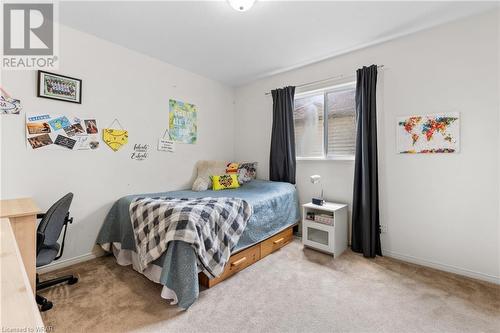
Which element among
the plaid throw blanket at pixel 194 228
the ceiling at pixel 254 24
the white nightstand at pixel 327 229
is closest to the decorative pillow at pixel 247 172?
the white nightstand at pixel 327 229

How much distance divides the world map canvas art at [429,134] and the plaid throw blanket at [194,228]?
1.98 metres

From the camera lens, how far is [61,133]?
2.35m

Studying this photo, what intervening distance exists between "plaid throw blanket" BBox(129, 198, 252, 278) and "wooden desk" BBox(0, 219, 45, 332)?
101 centimetres

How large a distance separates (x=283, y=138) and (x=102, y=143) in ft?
7.77

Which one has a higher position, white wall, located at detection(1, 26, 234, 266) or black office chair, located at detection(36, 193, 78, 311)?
white wall, located at detection(1, 26, 234, 266)

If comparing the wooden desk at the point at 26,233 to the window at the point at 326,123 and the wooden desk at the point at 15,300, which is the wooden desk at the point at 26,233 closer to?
the wooden desk at the point at 15,300

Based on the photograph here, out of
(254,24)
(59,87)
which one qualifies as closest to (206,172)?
(59,87)

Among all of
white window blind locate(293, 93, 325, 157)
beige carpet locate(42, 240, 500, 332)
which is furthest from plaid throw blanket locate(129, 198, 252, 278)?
white window blind locate(293, 93, 325, 157)

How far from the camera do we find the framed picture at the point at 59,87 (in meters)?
2.23

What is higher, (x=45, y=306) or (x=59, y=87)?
(x=59, y=87)

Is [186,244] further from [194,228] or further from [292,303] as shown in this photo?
[292,303]

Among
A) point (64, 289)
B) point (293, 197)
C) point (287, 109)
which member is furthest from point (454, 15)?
point (64, 289)

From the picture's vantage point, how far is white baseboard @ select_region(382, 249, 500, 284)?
215cm

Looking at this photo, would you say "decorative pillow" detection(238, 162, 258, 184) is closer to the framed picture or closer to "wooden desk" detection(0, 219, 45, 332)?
the framed picture
